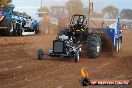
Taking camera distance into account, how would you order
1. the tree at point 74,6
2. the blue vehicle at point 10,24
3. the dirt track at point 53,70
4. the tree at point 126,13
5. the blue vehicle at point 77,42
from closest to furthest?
the dirt track at point 53,70 → the blue vehicle at point 77,42 → the blue vehicle at point 10,24 → the tree at point 74,6 → the tree at point 126,13

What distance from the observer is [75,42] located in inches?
637

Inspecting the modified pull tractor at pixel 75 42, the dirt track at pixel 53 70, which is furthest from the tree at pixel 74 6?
the dirt track at pixel 53 70

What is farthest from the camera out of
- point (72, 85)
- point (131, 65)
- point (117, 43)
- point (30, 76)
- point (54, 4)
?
point (54, 4)

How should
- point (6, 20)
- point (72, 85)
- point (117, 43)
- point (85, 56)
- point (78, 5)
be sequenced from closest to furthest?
point (72, 85) < point (85, 56) < point (117, 43) < point (6, 20) < point (78, 5)

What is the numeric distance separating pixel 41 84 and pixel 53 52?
5.47m

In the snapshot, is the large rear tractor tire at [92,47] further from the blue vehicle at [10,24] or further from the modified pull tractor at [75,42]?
the blue vehicle at [10,24]

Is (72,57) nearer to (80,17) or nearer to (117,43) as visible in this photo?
(80,17)

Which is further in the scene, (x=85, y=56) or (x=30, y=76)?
(x=85, y=56)

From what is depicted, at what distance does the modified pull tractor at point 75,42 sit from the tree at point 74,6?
18.9 meters

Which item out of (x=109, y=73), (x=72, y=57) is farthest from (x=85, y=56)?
(x=109, y=73)

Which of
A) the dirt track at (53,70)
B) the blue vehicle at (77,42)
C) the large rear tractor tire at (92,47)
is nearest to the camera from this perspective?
the dirt track at (53,70)

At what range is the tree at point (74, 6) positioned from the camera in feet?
119

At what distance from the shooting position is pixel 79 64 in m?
14.2

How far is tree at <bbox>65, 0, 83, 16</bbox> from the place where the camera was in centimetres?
3613
